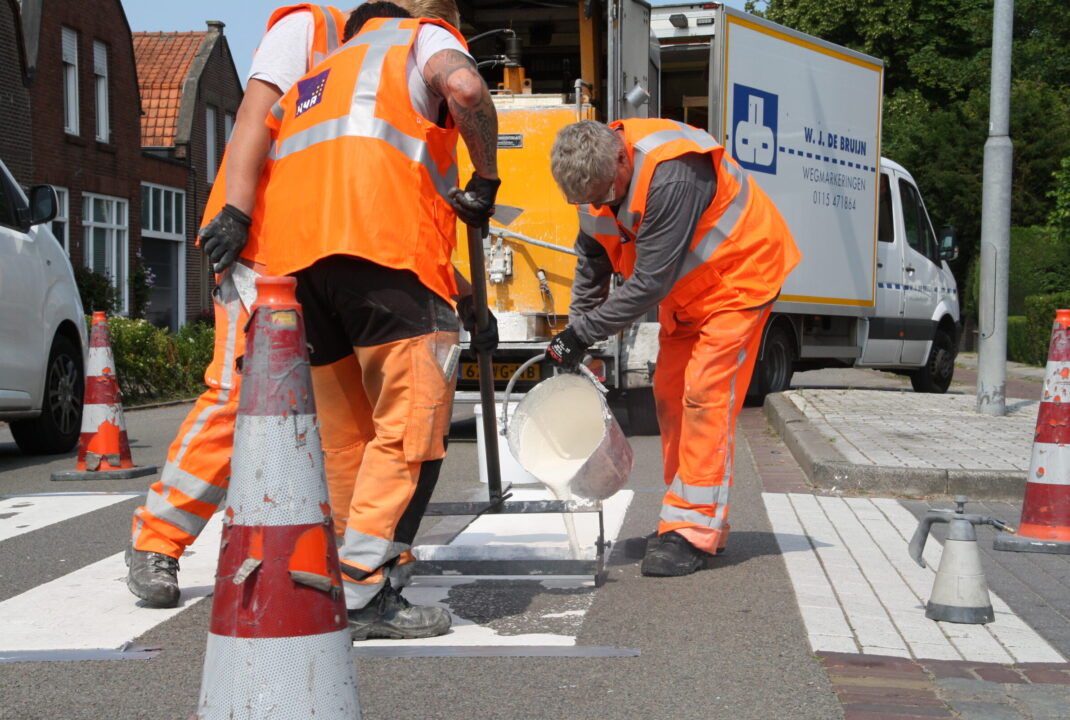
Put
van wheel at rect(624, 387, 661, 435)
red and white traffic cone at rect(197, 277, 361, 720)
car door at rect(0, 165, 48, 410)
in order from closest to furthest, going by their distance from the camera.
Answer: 1. red and white traffic cone at rect(197, 277, 361, 720)
2. car door at rect(0, 165, 48, 410)
3. van wheel at rect(624, 387, 661, 435)

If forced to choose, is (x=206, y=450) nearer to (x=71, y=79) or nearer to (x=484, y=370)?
(x=484, y=370)

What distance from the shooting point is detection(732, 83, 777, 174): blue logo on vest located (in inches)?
460

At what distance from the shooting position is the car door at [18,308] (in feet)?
27.3

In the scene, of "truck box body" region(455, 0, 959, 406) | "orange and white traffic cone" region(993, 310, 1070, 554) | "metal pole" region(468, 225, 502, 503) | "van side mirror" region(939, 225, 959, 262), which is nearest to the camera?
"metal pole" region(468, 225, 502, 503)

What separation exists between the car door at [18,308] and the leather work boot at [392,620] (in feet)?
17.0

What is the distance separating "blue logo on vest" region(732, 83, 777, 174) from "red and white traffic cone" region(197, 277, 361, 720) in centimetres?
944

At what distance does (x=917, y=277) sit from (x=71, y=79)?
54.2ft

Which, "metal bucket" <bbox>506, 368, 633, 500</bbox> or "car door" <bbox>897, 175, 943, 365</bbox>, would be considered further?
"car door" <bbox>897, 175, 943, 365</bbox>

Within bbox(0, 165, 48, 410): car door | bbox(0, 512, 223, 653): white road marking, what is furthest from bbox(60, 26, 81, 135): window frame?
bbox(0, 512, 223, 653): white road marking

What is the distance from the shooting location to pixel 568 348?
16.6 ft

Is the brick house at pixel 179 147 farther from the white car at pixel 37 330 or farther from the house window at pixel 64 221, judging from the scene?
the white car at pixel 37 330

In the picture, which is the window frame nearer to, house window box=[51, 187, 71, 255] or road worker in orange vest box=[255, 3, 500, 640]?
house window box=[51, 187, 71, 255]

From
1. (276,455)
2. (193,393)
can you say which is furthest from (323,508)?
(193,393)

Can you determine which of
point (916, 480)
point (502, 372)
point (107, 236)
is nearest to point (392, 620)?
point (916, 480)
